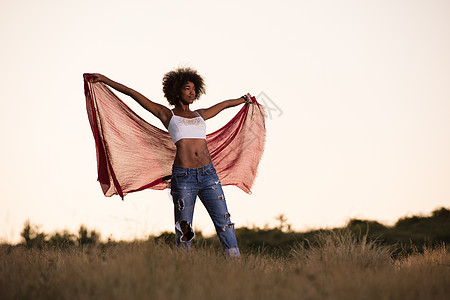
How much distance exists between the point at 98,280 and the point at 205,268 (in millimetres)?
1105

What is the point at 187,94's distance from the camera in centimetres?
606

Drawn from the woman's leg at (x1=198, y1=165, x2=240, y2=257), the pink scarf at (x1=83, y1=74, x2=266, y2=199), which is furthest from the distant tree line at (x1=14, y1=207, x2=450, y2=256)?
the woman's leg at (x1=198, y1=165, x2=240, y2=257)

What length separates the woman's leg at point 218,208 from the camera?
18.5 ft

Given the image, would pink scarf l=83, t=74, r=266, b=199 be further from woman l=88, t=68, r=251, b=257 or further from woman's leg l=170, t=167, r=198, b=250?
woman's leg l=170, t=167, r=198, b=250

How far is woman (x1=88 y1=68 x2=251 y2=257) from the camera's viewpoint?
559cm

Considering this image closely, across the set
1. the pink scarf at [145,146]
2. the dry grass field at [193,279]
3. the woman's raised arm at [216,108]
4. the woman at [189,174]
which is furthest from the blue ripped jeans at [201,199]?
the pink scarf at [145,146]

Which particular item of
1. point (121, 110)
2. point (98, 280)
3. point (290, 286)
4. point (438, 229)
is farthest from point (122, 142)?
point (438, 229)

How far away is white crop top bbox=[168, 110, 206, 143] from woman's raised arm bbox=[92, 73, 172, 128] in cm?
11

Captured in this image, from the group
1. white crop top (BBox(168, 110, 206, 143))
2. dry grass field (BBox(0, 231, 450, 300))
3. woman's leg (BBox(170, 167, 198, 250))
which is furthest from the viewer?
white crop top (BBox(168, 110, 206, 143))

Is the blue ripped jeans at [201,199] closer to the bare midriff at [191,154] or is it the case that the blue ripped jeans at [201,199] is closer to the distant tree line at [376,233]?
the bare midriff at [191,154]

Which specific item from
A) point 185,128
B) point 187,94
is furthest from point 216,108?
point 185,128

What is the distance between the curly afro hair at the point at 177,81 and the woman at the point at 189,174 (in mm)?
213

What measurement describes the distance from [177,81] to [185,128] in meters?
0.86

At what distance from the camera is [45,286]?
13.9ft
